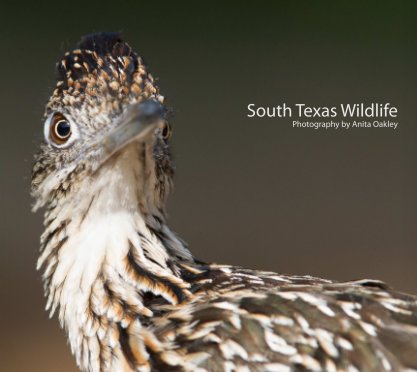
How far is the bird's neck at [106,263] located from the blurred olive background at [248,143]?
4556 mm

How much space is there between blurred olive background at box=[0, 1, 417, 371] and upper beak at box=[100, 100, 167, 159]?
15.8ft

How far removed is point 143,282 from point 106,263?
19 centimetres

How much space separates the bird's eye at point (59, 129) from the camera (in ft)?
13.1

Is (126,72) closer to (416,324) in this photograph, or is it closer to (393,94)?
(416,324)

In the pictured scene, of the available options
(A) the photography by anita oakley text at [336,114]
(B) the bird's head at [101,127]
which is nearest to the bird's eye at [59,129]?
(B) the bird's head at [101,127]

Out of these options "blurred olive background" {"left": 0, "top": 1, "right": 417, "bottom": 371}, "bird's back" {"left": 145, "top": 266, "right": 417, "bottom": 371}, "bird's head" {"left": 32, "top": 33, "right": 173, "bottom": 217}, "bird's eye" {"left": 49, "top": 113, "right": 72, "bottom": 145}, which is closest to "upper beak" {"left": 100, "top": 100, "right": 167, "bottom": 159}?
"bird's head" {"left": 32, "top": 33, "right": 173, "bottom": 217}

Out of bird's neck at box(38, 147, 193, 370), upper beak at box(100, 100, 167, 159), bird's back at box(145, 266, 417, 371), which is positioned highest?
upper beak at box(100, 100, 167, 159)

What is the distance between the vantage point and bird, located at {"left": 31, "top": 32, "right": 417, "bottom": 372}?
3566 millimetres

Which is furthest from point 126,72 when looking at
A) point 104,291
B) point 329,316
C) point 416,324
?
point 416,324

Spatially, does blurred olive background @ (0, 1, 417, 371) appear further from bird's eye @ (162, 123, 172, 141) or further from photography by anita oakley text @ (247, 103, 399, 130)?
bird's eye @ (162, 123, 172, 141)

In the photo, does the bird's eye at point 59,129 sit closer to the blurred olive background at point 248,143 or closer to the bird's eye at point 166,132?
the bird's eye at point 166,132

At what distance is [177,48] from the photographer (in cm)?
915

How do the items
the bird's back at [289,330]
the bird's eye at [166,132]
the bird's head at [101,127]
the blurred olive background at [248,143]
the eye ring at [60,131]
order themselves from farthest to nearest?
1. the blurred olive background at [248,143]
2. the bird's eye at [166,132]
3. the eye ring at [60,131]
4. the bird's head at [101,127]
5. the bird's back at [289,330]

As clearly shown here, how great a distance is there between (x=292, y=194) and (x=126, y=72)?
19.7ft
